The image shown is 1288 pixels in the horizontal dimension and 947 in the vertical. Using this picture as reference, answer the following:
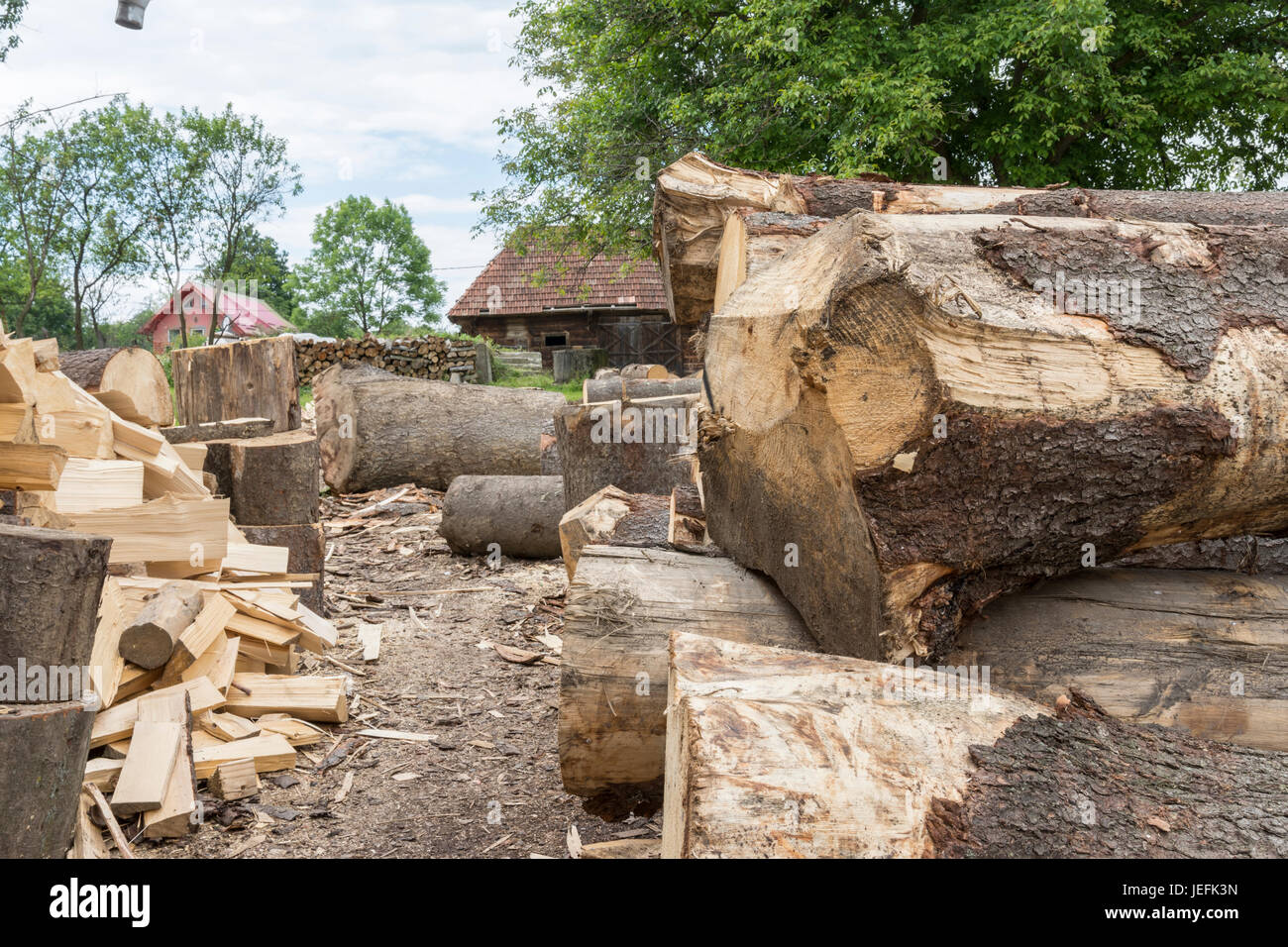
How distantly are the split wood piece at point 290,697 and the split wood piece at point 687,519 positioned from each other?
5.90 ft

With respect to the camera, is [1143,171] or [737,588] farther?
[1143,171]

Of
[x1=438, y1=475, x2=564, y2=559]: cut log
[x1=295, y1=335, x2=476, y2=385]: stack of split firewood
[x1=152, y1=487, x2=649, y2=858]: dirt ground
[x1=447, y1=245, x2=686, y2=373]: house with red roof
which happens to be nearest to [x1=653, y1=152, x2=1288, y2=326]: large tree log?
[x1=152, y1=487, x2=649, y2=858]: dirt ground

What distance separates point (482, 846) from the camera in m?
3.44

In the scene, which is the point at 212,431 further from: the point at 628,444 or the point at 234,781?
the point at 234,781

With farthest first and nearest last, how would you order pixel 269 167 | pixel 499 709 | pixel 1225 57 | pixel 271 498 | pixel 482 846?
pixel 269 167 < pixel 1225 57 < pixel 271 498 < pixel 499 709 < pixel 482 846

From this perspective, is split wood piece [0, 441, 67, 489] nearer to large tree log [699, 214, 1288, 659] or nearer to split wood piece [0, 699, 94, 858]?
split wood piece [0, 699, 94, 858]

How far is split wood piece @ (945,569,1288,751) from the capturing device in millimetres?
2650

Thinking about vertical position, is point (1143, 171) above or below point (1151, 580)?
above

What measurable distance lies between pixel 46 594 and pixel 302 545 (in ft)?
11.5

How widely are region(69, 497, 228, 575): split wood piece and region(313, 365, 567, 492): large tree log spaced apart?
5.61 metres

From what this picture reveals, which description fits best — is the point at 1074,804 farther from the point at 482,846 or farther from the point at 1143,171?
the point at 1143,171
